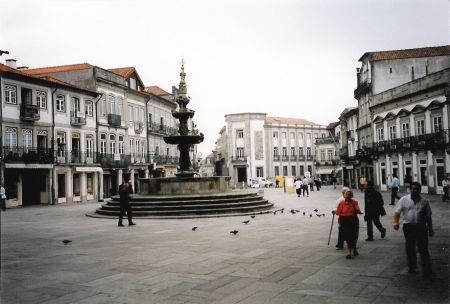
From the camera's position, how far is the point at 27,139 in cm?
3150

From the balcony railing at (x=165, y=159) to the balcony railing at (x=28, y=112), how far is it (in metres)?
→ 19.1

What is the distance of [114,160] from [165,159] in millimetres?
11634

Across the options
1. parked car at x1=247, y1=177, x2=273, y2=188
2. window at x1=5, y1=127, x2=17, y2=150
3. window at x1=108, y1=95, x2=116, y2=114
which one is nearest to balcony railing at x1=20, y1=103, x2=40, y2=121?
window at x1=5, y1=127, x2=17, y2=150

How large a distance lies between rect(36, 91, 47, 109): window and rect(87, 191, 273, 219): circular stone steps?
622 inches

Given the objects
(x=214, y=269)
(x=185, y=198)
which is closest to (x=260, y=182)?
(x=185, y=198)

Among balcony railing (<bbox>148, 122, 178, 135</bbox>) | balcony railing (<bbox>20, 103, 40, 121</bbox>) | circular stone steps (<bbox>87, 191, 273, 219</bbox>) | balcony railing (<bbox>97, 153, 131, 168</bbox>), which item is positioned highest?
balcony railing (<bbox>148, 122, 178, 135</bbox>)

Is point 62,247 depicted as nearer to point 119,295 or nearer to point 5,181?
point 119,295

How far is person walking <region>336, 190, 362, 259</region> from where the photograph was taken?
29.5ft

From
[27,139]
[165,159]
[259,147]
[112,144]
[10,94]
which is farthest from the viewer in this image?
[259,147]

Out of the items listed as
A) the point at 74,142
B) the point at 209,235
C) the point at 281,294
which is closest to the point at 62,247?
the point at 209,235

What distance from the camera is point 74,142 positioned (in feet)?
121

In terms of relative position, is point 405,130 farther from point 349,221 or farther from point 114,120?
point 349,221

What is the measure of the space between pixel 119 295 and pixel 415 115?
3310cm

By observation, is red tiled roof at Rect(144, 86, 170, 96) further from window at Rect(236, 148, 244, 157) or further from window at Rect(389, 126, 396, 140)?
window at Rect(389, 126, 396, 140)
